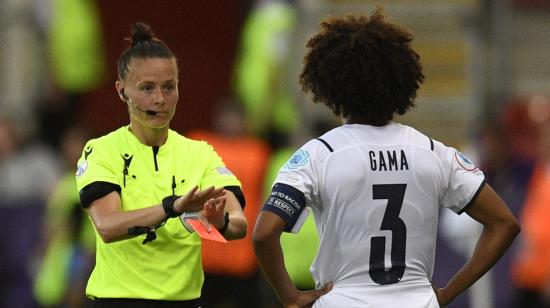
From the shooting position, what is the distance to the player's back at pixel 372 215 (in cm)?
684

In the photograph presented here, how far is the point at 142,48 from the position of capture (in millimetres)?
7504

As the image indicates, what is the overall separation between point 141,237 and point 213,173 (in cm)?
51

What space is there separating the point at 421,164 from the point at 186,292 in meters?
1.34

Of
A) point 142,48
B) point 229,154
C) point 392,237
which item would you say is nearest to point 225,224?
point 392,237

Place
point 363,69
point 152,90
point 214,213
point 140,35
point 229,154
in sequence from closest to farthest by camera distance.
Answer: point 363,69, point 214,213, point 152,90, point 140,35, point 229,154

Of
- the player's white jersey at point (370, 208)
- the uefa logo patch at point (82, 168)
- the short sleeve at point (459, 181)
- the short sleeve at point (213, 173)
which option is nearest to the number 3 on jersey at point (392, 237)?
the player's white jersey at point (370, 208)

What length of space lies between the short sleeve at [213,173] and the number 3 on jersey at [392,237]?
98cm

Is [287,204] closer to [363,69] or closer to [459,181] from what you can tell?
[363,69]

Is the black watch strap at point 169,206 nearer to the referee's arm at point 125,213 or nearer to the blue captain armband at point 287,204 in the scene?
the referee's arm at point 125,213

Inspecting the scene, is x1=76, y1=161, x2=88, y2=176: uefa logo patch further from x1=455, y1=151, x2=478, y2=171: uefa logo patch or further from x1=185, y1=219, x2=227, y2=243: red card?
x1=455, y1=151, x2=478, y2=171: uefa logo patch

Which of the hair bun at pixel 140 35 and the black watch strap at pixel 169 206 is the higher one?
the hair bun at pixel 140 35

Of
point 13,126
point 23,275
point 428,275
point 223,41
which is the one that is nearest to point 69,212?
point 23,275

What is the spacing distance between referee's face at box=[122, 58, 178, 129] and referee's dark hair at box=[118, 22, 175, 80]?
1.0 inches

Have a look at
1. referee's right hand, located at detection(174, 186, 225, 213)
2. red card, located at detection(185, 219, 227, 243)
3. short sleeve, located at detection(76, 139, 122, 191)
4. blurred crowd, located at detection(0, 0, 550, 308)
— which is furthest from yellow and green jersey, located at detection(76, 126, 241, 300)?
blurred crowd, located at detection(0, 0, 550, 308)
